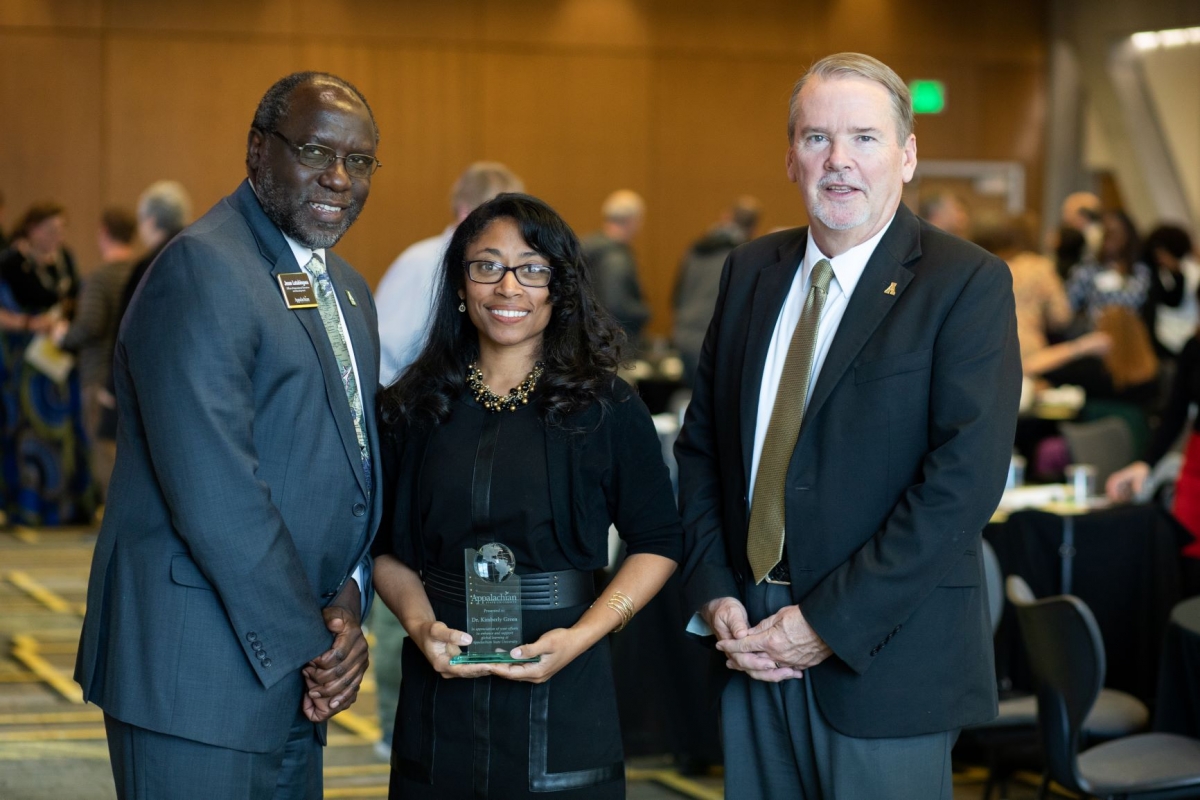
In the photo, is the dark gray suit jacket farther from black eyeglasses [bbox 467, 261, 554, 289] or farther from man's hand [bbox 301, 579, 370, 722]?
black eyeglasses [bbox 467, 261, 554, 289]

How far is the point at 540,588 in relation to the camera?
236cm

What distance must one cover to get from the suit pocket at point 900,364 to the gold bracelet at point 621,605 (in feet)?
1.87

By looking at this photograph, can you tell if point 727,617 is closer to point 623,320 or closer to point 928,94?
point 623,320

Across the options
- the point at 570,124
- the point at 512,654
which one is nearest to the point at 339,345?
the point at 512,654

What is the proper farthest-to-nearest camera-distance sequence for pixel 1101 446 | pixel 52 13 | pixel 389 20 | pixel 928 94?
pixel 928 94 < pixel 389 20 < pixel 52 13 < pixel 1101 446

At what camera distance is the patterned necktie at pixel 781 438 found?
7.68ft

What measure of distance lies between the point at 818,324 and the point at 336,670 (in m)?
1.02

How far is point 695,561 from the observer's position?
2.47 m

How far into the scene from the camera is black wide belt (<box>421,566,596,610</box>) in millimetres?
2355

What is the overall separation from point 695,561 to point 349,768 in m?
2.58

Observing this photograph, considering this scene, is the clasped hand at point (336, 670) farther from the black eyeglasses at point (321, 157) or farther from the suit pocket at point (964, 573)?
the suit pocket at point (964, 573)

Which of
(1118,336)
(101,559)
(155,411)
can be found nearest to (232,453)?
(155,411)

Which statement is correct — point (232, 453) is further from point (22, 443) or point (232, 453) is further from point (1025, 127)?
point (1025, 127)

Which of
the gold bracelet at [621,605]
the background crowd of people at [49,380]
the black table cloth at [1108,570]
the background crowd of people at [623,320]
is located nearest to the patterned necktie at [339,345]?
the gold bracelet at [621,605]
